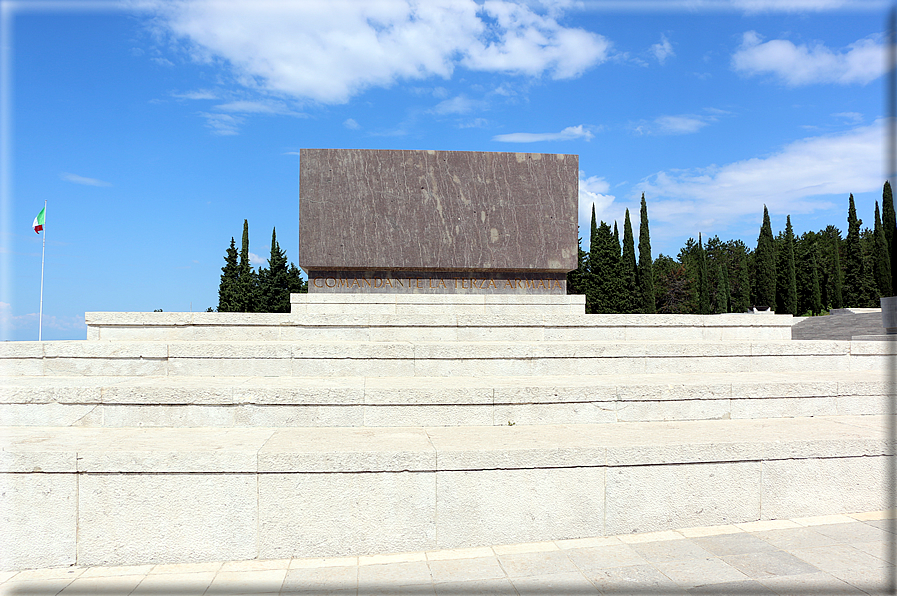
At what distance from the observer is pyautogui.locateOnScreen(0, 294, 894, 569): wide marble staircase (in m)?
4.17

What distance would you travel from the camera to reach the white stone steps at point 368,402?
5457mm

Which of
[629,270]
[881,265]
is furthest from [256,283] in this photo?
[881,265]

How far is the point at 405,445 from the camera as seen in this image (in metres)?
4.57

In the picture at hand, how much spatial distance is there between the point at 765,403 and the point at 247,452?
19.2 feet

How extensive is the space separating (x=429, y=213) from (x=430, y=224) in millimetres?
290

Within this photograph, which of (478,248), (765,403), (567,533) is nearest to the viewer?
(567,533)

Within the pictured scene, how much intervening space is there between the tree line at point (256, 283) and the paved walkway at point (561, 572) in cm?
3261

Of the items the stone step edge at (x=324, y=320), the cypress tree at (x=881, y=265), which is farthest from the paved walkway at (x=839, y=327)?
the cypress tree at (x=881, y=265)

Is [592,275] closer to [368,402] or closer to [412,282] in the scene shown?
[412,282]

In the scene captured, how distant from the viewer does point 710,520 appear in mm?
4746

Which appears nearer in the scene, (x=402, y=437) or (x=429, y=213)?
(x=402, y=437)

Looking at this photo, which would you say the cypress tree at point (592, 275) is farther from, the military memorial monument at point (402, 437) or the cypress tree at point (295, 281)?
the military memorial monument at point (402, 437)

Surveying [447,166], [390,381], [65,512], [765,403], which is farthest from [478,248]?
[65,512]

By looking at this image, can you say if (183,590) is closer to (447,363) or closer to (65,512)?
(65,512)
